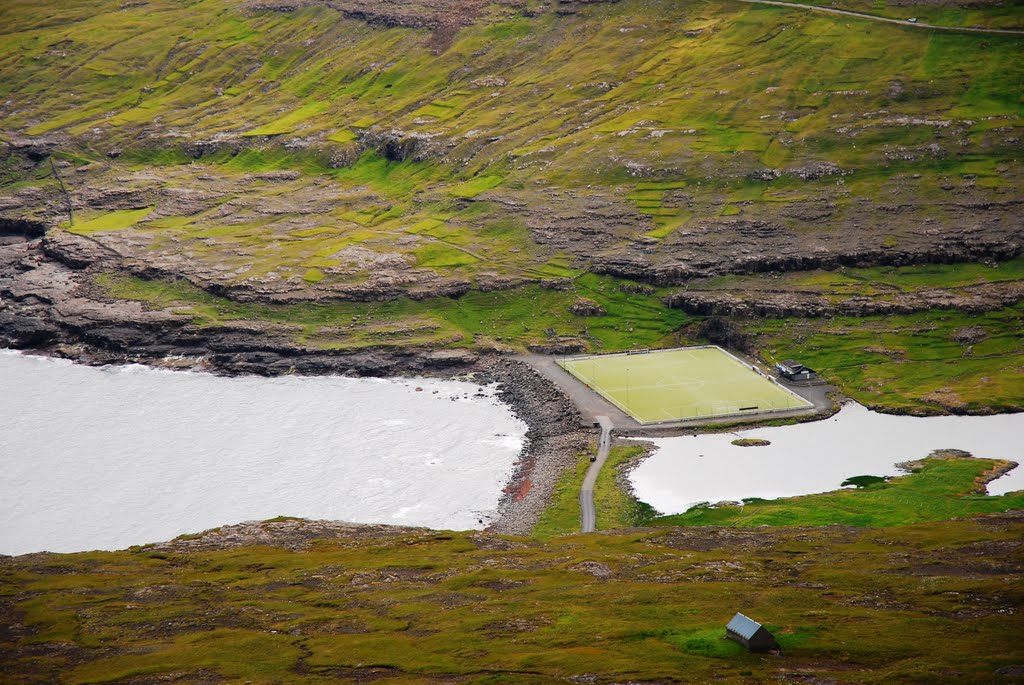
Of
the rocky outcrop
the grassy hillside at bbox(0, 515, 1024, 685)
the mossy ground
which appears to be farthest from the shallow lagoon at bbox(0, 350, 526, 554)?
the rocky outcrop

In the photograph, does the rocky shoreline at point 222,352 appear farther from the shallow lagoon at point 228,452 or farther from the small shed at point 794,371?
the small shed at point 794,371

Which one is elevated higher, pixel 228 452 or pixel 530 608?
pixel 530 608

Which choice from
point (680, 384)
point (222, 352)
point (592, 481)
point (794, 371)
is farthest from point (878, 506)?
point (222, 352)

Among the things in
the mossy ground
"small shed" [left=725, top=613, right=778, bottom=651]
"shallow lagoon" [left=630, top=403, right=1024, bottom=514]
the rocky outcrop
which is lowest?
"shallow lagoon" [left=630, top=403, right=1024, bottom=514]

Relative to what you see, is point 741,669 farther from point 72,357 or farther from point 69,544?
point 72,357

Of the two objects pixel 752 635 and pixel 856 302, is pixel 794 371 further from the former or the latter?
pixel 752 635

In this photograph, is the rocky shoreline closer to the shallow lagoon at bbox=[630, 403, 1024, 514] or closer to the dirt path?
the dirt path

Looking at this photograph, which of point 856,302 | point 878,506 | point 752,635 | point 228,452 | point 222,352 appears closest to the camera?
point 752,635
